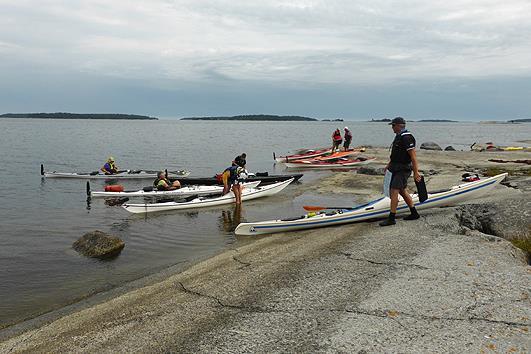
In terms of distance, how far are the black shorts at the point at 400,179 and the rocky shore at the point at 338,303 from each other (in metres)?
1.01

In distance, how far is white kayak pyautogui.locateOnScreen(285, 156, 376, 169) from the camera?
30.5m

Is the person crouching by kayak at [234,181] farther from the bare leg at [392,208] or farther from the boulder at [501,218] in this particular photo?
the boulder at [501,218]

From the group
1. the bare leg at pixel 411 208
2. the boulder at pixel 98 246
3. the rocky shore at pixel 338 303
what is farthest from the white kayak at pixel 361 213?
the boulder at pixel 98 246

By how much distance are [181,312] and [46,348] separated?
1734 mm

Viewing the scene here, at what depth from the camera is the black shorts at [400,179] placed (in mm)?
9227

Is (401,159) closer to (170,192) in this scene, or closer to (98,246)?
(98,246)

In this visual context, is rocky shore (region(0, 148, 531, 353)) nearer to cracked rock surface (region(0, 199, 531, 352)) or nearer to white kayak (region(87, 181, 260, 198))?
cracked rock surface (region(0, 199, 531, 352))

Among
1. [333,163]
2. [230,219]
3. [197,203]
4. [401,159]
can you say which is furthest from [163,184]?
[333,163]

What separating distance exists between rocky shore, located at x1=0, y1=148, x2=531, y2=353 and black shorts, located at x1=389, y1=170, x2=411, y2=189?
3.31 feet

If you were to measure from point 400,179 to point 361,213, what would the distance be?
171 cm

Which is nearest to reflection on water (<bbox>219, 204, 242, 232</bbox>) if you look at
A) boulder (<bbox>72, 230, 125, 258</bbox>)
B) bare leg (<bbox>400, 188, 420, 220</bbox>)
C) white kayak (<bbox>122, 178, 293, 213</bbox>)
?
white kayak (<bbox>122, 178, 293, 213</bbox>)

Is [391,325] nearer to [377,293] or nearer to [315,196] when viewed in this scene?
[377,293]

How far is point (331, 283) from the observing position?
21.7 ft

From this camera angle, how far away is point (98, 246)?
35.9 ft
